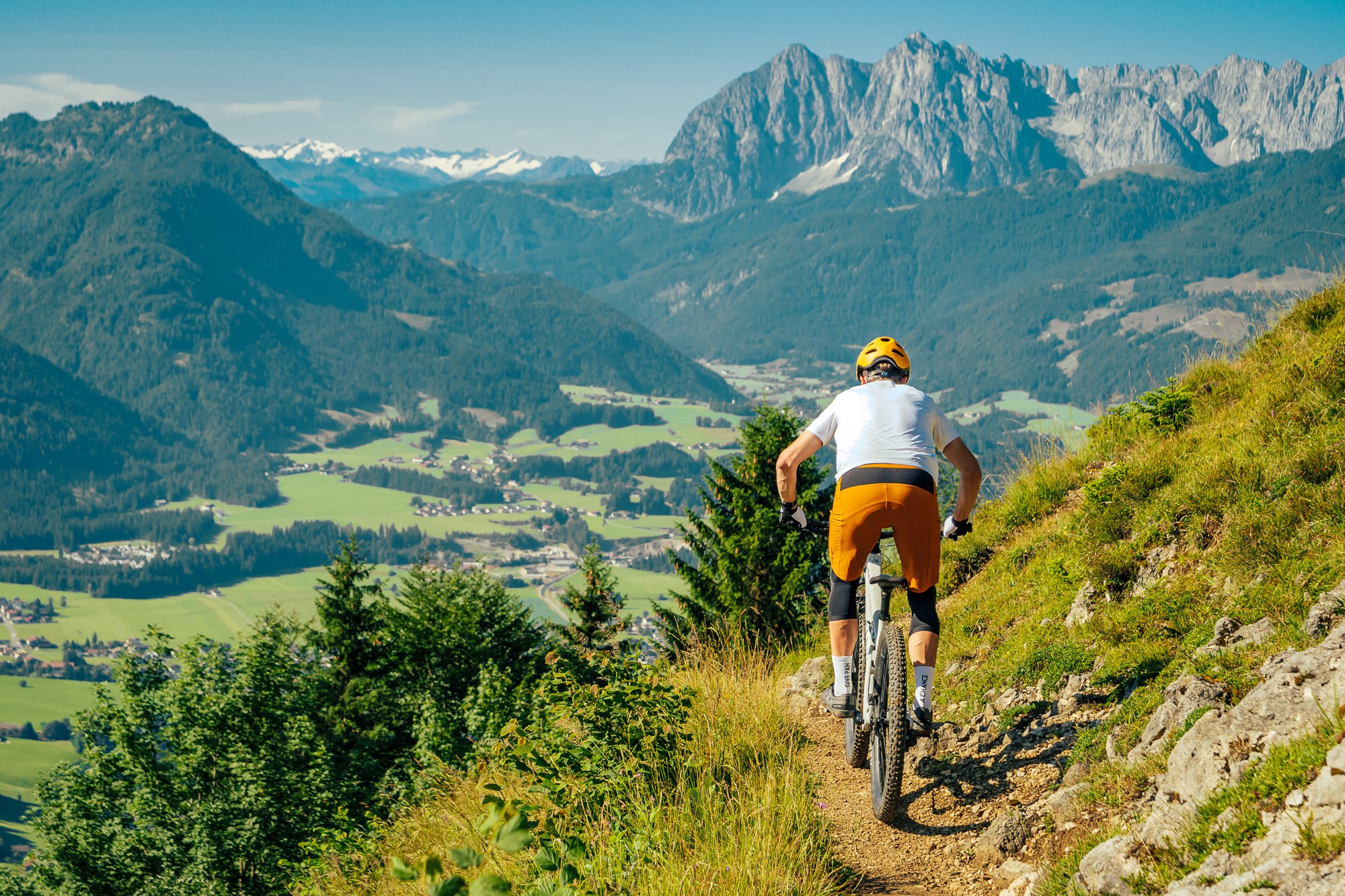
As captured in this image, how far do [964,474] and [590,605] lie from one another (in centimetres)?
2666

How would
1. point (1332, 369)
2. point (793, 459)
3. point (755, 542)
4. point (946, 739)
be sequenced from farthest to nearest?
point (755, 542) → point (1332, 369) → point (946, 739) → point (793, 459)

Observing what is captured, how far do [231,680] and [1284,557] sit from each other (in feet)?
105

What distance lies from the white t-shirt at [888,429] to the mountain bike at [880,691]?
57cm

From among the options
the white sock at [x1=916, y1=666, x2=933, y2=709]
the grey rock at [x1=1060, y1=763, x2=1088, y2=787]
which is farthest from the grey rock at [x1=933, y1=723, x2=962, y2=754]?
the white sock at [x1=916, y1=666, x2=933, y2=709]

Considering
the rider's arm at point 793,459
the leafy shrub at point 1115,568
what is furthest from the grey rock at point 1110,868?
the leafy shrub at point 1115,568

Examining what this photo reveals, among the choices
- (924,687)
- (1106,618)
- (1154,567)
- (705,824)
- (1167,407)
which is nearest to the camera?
(705,824)

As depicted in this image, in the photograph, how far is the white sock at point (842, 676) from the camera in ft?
20.7

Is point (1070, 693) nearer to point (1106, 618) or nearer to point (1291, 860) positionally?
point (1106, 618)

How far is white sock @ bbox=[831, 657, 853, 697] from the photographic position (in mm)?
6309

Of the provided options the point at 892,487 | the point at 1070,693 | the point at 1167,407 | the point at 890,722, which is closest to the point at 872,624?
the point at 890,722

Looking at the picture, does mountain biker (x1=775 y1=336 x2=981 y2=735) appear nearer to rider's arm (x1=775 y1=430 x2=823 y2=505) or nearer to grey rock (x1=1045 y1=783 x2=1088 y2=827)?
rider's arm (x1=775 y1=430 x2=823 y2=505)

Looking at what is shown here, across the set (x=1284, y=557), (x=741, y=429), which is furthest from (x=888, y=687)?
(x=741, y=429)

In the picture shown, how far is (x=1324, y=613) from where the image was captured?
5090mm

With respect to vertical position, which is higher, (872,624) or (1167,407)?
(1167,407)
